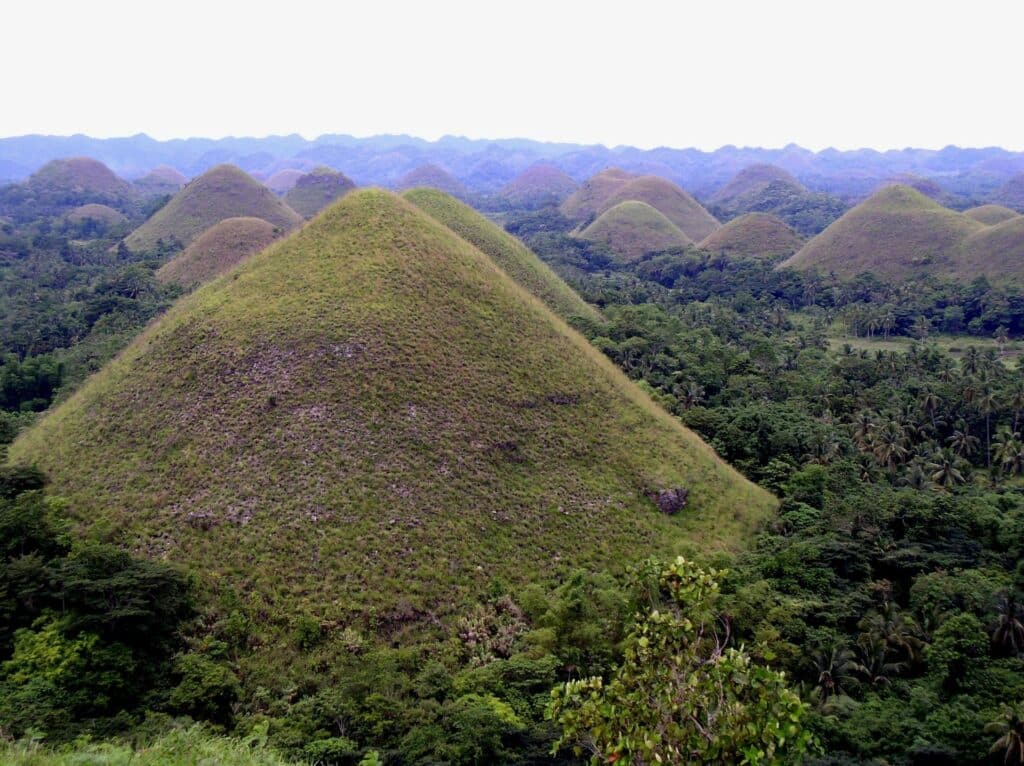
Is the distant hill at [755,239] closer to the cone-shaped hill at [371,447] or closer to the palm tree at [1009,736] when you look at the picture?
the cone-shaped hill at [371,447]

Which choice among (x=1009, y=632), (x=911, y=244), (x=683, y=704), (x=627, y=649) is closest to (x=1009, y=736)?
(x=1009, y=632)

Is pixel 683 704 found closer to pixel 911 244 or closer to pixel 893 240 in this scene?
pixel 911 244

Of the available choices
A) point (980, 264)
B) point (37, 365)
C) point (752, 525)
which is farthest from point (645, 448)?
point (980, 264)

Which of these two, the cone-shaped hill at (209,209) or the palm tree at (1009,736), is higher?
→ the cone-shaped hill at (209,209)

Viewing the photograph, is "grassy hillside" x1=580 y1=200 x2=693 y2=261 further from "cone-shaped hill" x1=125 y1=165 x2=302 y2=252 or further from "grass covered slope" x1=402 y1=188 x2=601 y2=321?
"grass covered slope" x1=402 y1=188 x2=601 y2=321

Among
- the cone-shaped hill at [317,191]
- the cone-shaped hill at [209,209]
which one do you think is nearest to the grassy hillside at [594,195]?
the cone-shaped hill at [317,191]
